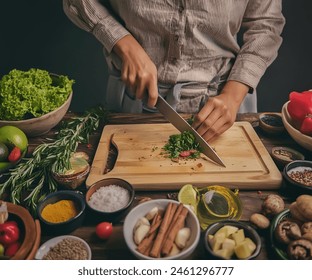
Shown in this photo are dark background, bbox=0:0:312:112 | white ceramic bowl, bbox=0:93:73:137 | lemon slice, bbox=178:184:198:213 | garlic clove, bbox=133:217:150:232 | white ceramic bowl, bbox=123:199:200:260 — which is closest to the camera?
white ceramic bowl, bbox=123:199:200:260

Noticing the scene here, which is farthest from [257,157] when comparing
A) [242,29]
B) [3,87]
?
[3,87]

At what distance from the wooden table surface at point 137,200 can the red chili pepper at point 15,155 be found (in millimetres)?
166

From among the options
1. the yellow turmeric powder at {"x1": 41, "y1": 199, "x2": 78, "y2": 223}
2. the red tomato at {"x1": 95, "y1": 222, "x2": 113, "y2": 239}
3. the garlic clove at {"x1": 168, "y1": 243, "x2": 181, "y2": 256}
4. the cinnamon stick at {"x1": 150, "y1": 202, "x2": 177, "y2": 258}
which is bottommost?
the yellow turmeric powder at {"x1": 41, "y1": 199, "x2": 78, "y2": 223}

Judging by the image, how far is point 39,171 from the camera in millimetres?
1401

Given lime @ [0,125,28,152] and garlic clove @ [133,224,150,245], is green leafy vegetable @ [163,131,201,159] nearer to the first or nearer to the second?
garlic clove @ [133,224,150,245]

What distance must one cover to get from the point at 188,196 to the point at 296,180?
0.39 metres

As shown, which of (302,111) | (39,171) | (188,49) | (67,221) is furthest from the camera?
(188,49)

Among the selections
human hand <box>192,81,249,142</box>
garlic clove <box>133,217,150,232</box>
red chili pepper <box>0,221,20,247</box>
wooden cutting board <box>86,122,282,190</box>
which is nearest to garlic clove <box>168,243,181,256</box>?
garlic clove <box>133,217,150,232</box>

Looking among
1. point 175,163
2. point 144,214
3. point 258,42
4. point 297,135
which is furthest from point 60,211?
point 258,42

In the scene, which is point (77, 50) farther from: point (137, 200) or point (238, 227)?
point (238, 227)

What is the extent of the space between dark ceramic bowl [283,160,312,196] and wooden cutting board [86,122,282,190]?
2.1 inches

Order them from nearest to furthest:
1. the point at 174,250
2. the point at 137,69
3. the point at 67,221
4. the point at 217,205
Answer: the point at 174,250, the point at 67,221, the point at 217,205, the point at 137,69

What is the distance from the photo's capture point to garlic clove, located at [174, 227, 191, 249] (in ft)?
3.42

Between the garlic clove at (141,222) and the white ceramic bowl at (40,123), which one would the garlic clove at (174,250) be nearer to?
the garlic clove at (141,222)
